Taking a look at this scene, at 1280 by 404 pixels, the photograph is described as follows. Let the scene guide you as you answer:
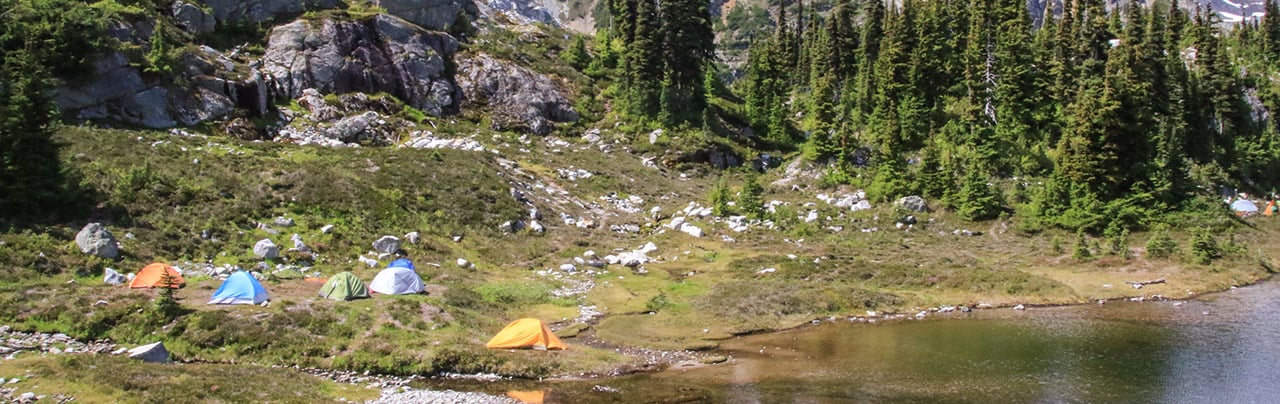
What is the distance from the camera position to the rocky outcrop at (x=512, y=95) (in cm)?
8081

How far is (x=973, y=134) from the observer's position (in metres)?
67.2

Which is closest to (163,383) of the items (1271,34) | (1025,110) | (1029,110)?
(1025,110)

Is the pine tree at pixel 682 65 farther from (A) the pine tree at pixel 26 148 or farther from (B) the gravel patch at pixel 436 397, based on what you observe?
(B) the gravel patch at pixel 436 397

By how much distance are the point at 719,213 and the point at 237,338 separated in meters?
40.8

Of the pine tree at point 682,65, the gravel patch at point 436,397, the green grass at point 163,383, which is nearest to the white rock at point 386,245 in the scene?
the green grass at point 163,383

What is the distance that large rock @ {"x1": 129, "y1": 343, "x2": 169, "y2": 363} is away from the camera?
77.3 ft

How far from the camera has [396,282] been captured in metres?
34.9

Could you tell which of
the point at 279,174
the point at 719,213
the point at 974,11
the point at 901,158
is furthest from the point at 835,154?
the point at 279,174

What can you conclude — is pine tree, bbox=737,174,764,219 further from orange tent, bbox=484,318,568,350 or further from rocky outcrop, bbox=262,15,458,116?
rocky outcrop, bbox=262,15,458,116

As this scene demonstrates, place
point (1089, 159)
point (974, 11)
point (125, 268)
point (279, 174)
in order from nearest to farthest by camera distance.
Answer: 1. point (125, 268)
2. point (279, 174)
3. point (1089, 159)
4. point (974, 11)

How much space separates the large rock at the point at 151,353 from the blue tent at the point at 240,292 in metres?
5.43

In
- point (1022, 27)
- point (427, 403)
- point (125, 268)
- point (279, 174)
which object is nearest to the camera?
point (427, 403)

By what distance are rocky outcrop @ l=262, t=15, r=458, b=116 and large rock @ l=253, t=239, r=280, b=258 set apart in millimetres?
36603

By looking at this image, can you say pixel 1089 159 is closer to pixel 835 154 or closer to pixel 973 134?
pixel 973 134
